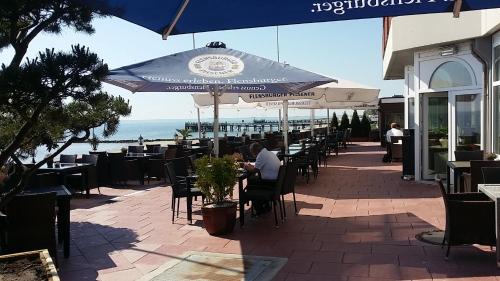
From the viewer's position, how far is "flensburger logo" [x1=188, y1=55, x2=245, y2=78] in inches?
257

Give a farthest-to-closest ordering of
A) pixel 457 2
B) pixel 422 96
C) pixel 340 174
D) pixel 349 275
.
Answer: pixel 340 174 < pixel 422 96 < pixel 349 275 < pixel 457 2

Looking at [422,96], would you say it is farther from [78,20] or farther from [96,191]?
[78,20]

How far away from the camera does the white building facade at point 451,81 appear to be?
7.97 meters

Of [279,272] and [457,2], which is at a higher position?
[457,2]

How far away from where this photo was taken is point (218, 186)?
5977 millimetres

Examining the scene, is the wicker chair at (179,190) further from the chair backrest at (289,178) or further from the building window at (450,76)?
the building window at (450,76)

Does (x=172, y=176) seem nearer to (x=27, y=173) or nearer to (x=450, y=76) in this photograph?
(x=27, y=173)

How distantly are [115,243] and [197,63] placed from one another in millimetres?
2750

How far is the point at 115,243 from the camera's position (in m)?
5.79

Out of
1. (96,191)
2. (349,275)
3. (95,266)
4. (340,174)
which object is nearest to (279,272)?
(349,275)

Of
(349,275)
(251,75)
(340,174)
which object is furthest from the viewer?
(340,174)

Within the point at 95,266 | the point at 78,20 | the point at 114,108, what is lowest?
the point at 95,266

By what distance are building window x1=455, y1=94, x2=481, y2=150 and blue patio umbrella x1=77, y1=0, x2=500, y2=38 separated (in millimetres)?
6201

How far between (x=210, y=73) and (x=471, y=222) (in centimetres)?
378
